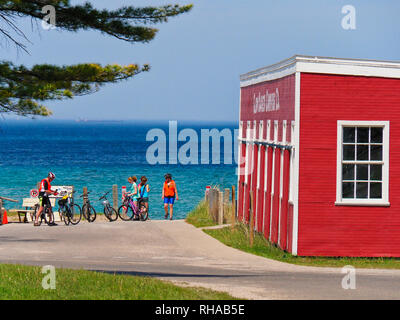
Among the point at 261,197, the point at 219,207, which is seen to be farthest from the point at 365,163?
the point at 219,207

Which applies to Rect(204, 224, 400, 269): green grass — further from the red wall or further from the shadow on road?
the shadow on road

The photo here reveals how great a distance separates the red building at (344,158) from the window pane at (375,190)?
3 centimetres

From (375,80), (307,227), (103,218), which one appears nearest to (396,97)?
(375,80)

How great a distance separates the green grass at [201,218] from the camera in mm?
31036

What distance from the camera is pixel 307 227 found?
21.4m

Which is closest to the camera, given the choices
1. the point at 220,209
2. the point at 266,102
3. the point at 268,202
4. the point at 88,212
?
the point at 268,202

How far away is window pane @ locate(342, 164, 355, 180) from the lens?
70.9 ft

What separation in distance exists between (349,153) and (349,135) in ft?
1.51

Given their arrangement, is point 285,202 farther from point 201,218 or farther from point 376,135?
point 201,218

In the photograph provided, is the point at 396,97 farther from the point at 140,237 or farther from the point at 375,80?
the point at 140,237

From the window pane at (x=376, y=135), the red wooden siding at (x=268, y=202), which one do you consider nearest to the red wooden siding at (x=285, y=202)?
the red wooden siding at (x=268, y=202)

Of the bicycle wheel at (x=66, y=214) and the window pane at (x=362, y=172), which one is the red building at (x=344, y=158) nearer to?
the window pane at (x=362, y=172)

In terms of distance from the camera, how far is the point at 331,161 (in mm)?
21469

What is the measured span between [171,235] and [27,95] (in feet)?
24.3
